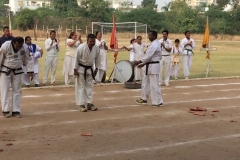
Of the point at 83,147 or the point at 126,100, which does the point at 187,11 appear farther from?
the point at 83,147

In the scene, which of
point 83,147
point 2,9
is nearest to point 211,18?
point 2,9

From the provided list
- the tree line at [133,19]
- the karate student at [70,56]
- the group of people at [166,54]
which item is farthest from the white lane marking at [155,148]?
the tree line at [133,19]

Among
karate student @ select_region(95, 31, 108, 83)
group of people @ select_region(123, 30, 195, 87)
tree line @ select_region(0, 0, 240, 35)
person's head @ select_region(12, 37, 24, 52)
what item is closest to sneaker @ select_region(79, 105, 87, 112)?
person's head @ select_region(12, 37, 24, 52)

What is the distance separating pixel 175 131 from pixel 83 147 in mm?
2060

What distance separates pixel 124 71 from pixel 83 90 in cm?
469

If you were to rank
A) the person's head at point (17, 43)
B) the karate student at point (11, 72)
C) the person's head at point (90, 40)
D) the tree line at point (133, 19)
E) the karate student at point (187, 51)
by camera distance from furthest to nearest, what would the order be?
the tree line at point (133, 19)
the karate student at point (187, 51)
the person's head at point (90, 40)
the karate student at point (11, 72)
the person's head at point (17, 43)

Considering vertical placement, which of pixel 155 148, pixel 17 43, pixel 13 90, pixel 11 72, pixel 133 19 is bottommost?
pixel 155 148

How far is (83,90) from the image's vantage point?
9.88 meters

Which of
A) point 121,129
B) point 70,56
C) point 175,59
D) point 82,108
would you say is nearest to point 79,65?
point 82,108

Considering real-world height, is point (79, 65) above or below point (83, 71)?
above

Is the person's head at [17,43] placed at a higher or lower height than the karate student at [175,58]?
higher

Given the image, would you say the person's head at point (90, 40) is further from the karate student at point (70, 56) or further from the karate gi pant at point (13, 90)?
the karate student at point (70, 56)

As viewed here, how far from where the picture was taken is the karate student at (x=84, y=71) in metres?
9.76

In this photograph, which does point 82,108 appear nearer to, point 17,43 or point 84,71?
point 84,71
